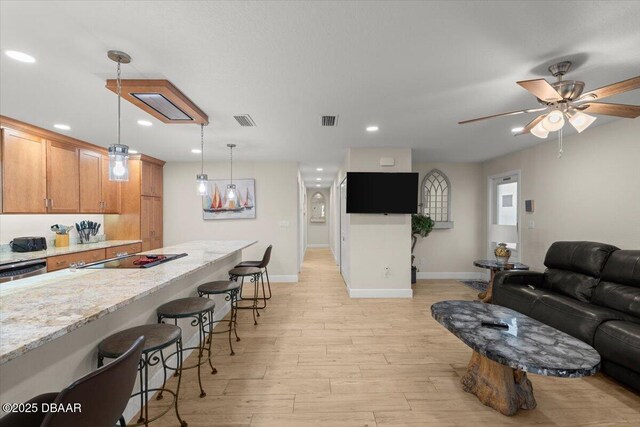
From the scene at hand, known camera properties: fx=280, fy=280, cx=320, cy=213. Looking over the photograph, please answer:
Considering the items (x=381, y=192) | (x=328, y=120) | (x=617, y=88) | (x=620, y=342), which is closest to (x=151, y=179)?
(x=328, y=120)

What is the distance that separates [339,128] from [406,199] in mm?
1778

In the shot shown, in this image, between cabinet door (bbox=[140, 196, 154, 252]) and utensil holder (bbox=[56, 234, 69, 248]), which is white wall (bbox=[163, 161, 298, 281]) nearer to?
cabinet door (bbox=[140, 196, 154, 252])

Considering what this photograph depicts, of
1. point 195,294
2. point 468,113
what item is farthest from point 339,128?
point 195,294

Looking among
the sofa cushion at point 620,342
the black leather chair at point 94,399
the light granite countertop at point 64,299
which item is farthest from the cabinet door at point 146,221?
the sofa cushion at point 620,342

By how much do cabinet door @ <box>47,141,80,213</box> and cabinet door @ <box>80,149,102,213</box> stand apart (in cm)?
8

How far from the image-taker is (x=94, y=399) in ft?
2.93

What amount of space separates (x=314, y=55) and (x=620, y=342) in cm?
324

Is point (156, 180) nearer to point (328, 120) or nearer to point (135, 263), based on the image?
point (135, 263)

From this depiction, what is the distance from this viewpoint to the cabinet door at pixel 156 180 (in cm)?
548

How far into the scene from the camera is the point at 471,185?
6.04 meters

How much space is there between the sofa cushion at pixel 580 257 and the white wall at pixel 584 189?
0.39 meters

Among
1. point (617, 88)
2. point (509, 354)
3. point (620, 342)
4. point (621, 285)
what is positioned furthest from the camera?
point (621, 285)

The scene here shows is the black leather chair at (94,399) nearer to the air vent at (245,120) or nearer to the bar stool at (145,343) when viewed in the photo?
the bar stool at (145,343)

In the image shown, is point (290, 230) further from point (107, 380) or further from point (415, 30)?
point (107, 380)
